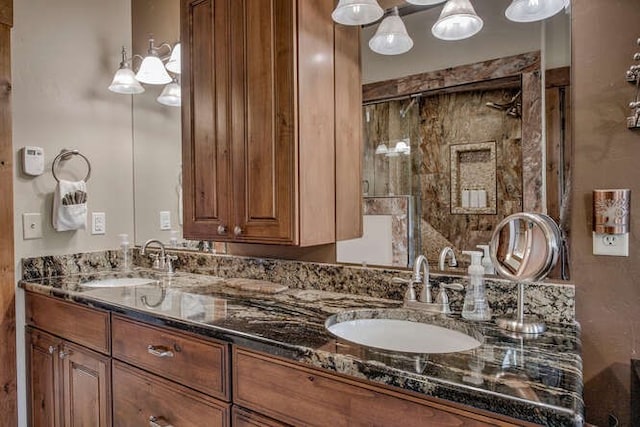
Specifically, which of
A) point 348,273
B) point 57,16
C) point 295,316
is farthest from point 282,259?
point 57,16

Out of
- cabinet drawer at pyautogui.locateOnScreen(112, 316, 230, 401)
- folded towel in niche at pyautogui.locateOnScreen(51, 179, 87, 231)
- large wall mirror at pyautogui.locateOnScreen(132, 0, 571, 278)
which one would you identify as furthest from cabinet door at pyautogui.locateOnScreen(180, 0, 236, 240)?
folded towel in niche at pyautogui.locateOnScreen(51, 179, 87, 231)

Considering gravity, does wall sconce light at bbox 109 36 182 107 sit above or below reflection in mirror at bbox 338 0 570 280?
above

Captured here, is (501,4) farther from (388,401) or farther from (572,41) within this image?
(388,401)

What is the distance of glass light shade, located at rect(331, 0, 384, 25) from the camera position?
138cm

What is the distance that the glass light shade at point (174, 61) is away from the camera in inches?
88.5

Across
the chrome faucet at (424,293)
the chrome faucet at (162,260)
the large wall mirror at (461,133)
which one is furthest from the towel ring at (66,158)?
the chrome faucet at (424,293)

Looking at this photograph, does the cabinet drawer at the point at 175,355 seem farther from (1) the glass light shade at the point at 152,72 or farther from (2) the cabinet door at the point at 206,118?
(1) the glass light shade at the point at 152,72

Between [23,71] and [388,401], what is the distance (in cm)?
229

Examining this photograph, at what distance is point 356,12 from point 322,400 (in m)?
1.19

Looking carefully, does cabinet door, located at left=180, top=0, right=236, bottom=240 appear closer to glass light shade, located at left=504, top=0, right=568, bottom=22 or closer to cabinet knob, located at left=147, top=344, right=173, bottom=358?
cabinet knob, located at left=147, top=344, right=173, bottom=358

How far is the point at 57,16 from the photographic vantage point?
2232mm

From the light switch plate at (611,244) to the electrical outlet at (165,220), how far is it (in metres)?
2.08

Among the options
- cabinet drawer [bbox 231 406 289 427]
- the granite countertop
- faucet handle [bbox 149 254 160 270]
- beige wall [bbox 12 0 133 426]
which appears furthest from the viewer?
faucet handle [bbox 149 254 160 270]

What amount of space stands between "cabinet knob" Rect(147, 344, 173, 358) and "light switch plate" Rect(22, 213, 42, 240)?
3.73 ft
